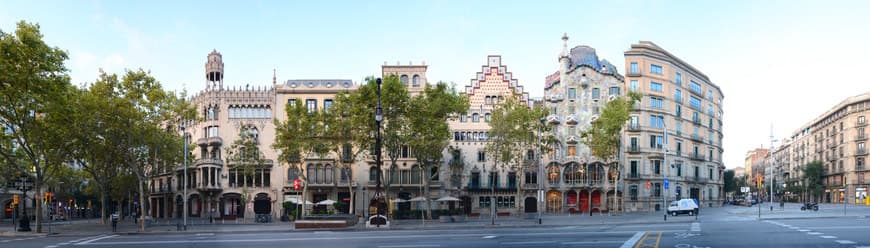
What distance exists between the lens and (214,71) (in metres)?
70.1

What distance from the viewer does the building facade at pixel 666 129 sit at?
76750 mm

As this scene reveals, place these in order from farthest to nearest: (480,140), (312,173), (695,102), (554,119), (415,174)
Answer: (695,102)
(554,119)
(480,140)
(415,174)
(312,173)

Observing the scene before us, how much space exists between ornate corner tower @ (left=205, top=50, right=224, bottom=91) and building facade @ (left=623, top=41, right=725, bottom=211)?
46.5 metres

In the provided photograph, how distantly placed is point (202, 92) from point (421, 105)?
30.3 meters

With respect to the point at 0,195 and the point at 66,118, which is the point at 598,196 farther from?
the point at 0,195

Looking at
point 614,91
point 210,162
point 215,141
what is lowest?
point 210,162

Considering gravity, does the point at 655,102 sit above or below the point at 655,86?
below

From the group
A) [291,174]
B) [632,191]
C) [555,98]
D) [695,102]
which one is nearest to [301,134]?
[291,174]

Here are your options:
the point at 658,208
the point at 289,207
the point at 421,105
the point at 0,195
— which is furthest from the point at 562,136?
the point at 0,195

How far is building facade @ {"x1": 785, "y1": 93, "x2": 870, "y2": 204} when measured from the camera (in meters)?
Answer: 114

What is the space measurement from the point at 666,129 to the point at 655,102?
8384 mm

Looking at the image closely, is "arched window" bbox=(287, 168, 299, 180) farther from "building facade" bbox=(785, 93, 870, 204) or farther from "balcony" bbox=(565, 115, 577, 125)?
"building facade" bbox=(785, 93, 870, 204)

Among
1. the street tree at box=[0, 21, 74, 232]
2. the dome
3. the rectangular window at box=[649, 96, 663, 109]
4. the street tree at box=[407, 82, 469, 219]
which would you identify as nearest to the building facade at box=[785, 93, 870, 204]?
the rectangular window at box=[649, 96, 663, 109]

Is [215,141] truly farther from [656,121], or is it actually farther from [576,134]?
[656,121]
